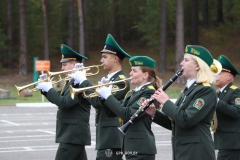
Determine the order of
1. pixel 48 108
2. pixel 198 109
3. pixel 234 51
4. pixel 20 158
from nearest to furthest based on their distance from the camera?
pixel 198 109, pixel 20 158, pixel 48 108, pixel 234 51

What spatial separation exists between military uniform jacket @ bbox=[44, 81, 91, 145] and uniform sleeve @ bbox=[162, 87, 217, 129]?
178cm

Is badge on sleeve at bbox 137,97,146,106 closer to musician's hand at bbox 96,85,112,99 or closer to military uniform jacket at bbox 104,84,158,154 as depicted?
military uniform jacket at bbox 104,84,158,154

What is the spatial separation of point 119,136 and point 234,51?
130 ft

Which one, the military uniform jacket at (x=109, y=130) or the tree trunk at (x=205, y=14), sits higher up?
the tree trunk at (x=205, y=14)

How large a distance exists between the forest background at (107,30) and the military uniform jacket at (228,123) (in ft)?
77.0

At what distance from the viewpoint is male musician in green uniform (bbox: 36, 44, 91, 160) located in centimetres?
558

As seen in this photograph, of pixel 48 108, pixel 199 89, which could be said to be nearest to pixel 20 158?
pixel 199 89

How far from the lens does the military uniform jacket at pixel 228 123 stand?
566cm

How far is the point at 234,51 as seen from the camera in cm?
4269

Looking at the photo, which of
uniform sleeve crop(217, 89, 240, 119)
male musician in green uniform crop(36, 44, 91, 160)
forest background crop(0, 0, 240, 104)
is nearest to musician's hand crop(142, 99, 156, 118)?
male musician in green uniform crop(36, 44, 91, 160)

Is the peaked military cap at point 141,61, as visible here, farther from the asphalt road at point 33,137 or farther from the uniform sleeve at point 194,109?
the asphalt road at point 33,137

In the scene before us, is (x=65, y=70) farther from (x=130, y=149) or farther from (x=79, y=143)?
(x=130, y=149)

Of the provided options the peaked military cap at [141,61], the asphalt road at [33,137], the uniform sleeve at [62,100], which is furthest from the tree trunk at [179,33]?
the peaked military cap at [141,61]

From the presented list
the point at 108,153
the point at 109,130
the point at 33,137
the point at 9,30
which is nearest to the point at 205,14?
the point at 9,30
